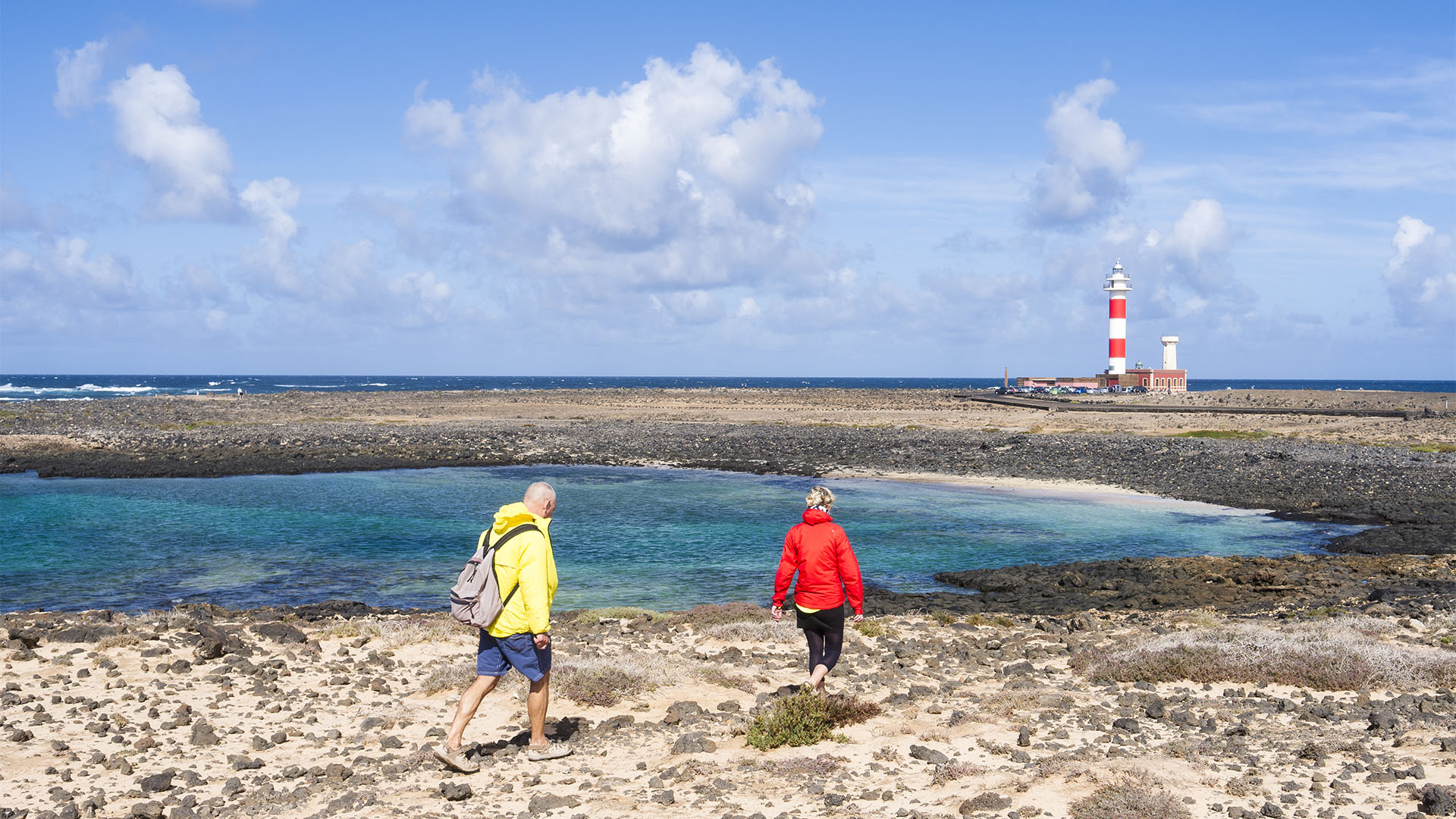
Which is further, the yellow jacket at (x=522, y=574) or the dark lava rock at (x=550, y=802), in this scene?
the yellow jacket at (x=522, y=574)

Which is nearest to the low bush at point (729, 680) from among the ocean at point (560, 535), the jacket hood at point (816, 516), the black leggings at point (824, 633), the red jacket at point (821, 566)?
the black leggings at point (824, 633)

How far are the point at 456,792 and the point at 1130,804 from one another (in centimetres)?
494

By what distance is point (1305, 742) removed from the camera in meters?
8.22

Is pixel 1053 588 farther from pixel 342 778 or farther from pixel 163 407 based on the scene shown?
pixel 163 407

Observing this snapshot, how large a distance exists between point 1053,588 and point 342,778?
13.6 metres

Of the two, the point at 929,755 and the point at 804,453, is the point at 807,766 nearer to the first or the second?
the point at 929,755

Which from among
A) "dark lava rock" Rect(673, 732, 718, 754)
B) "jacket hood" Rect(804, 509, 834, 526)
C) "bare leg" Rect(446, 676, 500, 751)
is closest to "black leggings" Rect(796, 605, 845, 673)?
"jacket hood" Rect(804, 509, 834, 526)

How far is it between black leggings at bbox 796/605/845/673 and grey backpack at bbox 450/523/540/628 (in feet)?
9.66

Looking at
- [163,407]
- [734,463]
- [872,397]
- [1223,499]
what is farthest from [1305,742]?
[872,397]

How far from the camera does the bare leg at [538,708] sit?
26.6ft

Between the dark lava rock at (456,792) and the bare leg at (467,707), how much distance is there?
18.3 inches

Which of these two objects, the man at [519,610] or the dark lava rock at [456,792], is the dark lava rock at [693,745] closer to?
the man at [519,610]

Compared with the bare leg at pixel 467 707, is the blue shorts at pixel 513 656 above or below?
above

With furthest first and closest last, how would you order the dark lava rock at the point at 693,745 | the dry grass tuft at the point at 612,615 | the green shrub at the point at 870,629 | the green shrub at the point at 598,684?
1. the dry grass tuft at the point at 612,615
2. the green shrub at the point at 870,629
3. the green shrub at the point at 598,684
4. the dark lava rock at the point at 693,745
